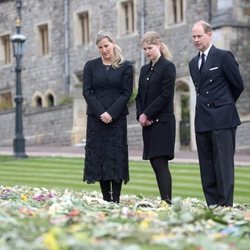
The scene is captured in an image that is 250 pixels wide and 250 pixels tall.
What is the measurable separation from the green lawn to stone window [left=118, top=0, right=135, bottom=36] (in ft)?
36.7

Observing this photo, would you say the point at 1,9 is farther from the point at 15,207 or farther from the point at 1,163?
the point at 15,207

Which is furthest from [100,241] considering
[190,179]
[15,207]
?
[190,179]

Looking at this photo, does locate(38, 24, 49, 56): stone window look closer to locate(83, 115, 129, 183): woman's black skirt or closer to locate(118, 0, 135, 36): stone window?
locate(118, 0, 135, 36): stone window

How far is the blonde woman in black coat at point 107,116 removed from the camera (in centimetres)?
856

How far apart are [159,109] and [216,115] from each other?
2.50 feet

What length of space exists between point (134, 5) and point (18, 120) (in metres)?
8.86

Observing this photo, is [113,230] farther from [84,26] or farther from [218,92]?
[84,26]

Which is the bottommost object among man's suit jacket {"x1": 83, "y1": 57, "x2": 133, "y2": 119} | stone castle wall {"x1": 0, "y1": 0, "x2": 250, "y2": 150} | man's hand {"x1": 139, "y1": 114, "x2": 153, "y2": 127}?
man's hand {"x1": 139, "y1": 114, "x2": 153, "y2": 127}

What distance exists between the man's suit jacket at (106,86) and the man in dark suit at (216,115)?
2.86 ft

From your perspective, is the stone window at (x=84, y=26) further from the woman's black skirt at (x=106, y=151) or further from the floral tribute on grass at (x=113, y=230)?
the floral tribute on grass at (x=113, y=230)

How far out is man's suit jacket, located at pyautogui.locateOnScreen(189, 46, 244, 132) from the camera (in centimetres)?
799

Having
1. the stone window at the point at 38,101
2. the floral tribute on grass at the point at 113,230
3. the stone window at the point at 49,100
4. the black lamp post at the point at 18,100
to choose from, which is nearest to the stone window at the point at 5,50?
the stone window at the point at 38,101

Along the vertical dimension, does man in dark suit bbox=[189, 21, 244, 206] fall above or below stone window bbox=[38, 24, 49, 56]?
below

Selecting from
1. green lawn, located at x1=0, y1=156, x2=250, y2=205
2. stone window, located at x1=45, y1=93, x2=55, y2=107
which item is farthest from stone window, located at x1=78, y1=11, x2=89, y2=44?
green lawn, located at x1=0, y1=156, x2=250, y2=205
